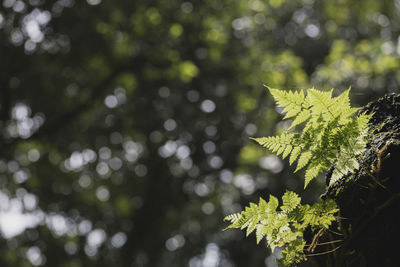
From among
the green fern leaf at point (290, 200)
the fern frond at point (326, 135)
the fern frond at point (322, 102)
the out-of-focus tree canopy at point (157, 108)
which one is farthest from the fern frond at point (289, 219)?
the out-of-focus tree canopy at point (157, 108)

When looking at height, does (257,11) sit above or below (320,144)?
below

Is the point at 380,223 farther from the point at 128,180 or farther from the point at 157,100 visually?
the point at 128,180

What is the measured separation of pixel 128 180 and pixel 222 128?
4.44 m

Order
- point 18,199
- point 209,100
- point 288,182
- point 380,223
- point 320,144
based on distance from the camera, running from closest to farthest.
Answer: point 380,223, point 320,144, point 288,182, point 209,100, point 18,199

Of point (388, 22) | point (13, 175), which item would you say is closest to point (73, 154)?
point (13, 175)

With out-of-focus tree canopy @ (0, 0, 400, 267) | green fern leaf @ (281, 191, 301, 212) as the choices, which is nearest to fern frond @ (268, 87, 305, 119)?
green fern leaf @ (281, 191, 301, 212)

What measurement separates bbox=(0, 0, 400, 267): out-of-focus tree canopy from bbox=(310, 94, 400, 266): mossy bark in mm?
8666

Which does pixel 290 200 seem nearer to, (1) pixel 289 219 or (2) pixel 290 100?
(1) pixel 289 219

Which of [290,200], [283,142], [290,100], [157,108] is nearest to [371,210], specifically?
[290,200]

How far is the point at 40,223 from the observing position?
48.7 ft

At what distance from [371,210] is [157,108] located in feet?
37.9

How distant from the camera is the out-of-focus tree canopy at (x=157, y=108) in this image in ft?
36.6

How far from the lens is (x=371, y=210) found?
1.59 meters

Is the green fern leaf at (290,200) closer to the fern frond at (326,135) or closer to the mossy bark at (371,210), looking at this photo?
the fern frond at (326,135)
